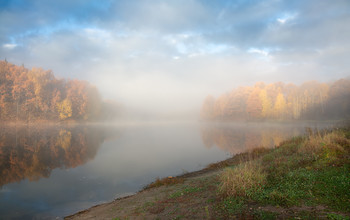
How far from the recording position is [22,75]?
65.3 metres

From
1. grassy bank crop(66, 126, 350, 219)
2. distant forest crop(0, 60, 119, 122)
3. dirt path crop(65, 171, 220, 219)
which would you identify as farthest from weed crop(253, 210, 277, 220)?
distant forest crop(0, 60, 119, 122)

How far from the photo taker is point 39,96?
6656cm

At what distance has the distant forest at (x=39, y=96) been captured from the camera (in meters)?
60.1

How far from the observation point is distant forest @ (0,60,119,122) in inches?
Result: 2366

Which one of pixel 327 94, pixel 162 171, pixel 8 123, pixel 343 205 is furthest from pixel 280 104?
pixel 8 123

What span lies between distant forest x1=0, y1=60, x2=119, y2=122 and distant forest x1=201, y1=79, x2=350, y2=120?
7375cm

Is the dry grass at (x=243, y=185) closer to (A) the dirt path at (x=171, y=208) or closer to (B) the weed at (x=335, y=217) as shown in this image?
(A) the dirt path at (x=171, y=208)

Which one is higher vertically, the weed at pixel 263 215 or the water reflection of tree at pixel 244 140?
the weed at pixel 263 215

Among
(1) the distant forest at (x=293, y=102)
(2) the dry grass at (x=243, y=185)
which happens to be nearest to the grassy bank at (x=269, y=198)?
(2) the dry grass at (x=243, y=185)

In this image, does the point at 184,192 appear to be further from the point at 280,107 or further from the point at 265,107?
the point at 280,107

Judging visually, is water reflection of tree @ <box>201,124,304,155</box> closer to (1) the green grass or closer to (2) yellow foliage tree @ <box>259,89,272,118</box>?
(1) the green grass

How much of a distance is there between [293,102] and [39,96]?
104 m

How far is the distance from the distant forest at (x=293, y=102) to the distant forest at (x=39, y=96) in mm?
73750

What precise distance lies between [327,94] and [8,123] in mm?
121505
